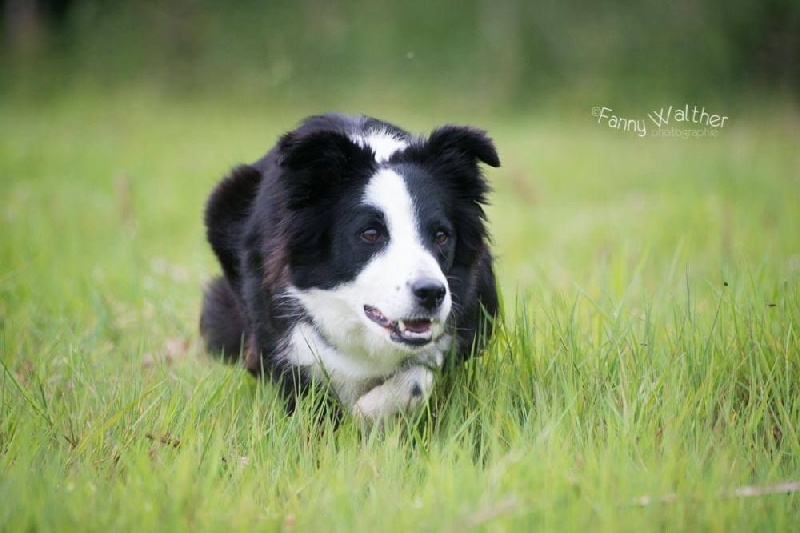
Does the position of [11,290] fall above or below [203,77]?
below

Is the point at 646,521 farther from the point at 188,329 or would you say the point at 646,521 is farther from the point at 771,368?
the point at 188,329

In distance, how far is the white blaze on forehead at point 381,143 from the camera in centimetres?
353

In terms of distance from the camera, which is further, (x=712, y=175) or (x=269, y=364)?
(x=712, y=175)

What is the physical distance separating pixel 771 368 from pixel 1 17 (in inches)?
660

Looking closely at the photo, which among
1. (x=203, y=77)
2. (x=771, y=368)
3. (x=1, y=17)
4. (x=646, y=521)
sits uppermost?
(x=1, y=17)

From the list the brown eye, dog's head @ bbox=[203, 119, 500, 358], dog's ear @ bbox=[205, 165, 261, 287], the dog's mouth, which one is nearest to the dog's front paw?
dog's head @ bbox=[203, 119, 500, 358]

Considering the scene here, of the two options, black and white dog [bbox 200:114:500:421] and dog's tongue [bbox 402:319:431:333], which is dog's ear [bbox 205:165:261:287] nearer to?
black and white dog [bbox 200:114:500:421]

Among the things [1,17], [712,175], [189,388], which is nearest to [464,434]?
[189,388]

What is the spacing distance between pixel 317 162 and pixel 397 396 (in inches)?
37.7

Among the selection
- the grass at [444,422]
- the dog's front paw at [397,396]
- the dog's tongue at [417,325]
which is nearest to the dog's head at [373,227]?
the dog's tongue at [417,325]

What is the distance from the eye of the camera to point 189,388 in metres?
3.56

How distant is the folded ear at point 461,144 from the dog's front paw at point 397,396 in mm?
873

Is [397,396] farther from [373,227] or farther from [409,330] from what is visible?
[373,227]

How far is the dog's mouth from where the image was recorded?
3180mm
